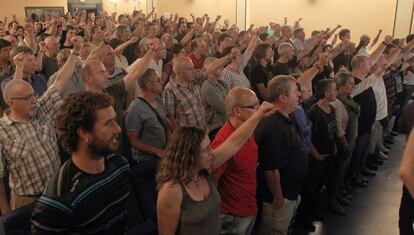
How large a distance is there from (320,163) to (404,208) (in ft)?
2.82

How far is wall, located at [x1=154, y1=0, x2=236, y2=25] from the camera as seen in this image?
14.3m

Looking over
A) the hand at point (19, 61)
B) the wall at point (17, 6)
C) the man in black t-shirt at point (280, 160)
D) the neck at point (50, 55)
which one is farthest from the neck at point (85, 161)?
the wall at point (17, 6)

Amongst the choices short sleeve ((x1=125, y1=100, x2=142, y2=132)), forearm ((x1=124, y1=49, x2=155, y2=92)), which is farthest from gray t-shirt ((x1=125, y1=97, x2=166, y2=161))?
forearm ((x1=124, y1=49, x2=155, y2=92))

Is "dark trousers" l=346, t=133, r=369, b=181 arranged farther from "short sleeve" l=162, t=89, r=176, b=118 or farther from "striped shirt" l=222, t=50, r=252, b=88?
"short sleeve" l=162, t=89, r=176, b=118

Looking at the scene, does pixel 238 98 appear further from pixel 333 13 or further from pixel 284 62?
pixel 333 13

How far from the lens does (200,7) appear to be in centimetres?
1496

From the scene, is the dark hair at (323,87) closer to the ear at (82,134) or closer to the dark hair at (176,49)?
the ear at (82,134)

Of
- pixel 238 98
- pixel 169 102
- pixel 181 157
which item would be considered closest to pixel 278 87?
pixel 238 98

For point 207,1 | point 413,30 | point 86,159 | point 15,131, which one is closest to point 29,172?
point 15,131

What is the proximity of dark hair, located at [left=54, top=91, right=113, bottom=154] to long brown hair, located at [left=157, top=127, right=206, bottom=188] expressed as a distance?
1.34ft

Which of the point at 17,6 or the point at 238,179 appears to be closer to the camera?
the point at 238,179

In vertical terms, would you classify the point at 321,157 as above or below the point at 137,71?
below

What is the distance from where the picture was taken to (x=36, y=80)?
3816 millimetres

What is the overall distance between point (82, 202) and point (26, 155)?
95cm
